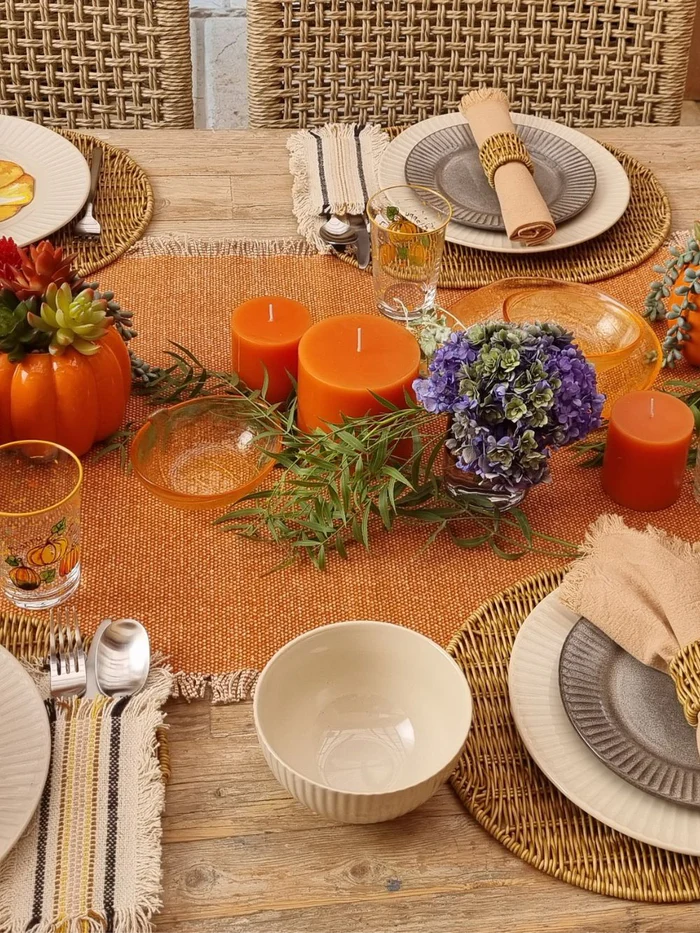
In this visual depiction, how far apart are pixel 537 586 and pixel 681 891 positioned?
0.89 feet

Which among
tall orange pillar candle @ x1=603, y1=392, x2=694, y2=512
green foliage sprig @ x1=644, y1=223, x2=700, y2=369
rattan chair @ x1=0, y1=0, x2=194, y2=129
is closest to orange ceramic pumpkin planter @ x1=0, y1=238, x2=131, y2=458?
tall orange pillar candle @ x1=603, y1=392, x2=694, y2=512

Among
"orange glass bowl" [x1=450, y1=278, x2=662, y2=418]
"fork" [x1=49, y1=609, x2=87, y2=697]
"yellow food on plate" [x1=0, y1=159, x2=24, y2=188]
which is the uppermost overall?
"yellow food on plate" [x1=0, y1=159, x2=24, y2=188]

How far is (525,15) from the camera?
1612 mm

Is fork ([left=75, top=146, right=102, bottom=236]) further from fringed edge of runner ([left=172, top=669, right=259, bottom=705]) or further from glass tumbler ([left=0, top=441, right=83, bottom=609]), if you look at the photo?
fringed edge of runner ([left=172, top=669, right=259, bottom=705])

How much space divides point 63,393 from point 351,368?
0.85 ft

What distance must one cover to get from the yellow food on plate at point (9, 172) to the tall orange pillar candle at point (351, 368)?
54 cm

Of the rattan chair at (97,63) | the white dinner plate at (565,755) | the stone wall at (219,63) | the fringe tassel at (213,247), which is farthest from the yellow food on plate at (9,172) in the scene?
the stone wall at (219,63)

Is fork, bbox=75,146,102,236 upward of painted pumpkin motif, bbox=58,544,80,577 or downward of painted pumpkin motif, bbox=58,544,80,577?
upward

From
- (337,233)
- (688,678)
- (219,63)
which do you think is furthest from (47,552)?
(219,63)

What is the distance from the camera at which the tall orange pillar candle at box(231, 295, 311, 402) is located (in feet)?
3.35

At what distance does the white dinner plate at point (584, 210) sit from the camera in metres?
1.25

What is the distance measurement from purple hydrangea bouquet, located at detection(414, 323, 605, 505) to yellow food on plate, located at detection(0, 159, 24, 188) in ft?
2.27

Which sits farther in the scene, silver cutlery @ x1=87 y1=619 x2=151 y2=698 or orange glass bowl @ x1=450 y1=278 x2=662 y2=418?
orange glass bowl @ x1=450 y1=278 x2=662 y2=418

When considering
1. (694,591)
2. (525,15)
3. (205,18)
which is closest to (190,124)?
(525,15)
